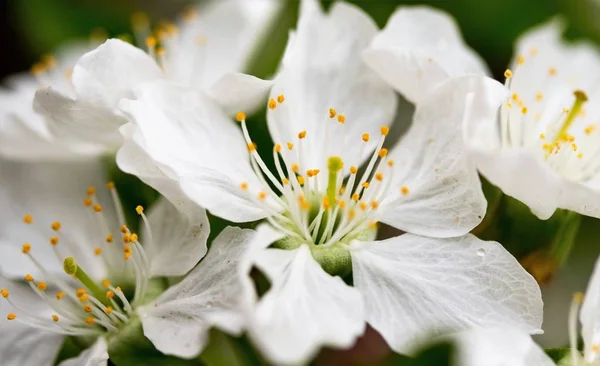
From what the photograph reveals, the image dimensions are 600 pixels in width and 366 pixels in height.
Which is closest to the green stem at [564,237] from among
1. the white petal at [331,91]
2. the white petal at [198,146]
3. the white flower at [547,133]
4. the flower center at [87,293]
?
the white flower at [547,133]

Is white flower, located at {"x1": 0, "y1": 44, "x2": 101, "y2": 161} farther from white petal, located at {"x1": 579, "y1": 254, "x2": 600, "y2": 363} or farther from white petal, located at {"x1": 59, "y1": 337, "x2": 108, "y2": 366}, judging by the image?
white petal, located at {"x1": 579, "y1": 254, "x2": 600, "y2": 363}

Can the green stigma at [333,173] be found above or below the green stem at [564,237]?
above

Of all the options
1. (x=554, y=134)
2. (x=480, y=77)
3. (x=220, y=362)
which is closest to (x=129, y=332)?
(x=220, y=362)

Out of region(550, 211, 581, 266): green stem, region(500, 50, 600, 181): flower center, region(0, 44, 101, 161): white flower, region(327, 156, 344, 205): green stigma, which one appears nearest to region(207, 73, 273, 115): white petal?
region(327, 156, 344, 205): green stigma

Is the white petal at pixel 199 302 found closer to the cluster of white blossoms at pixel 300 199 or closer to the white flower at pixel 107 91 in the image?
the cluster of white blossoms at pixel 300 199

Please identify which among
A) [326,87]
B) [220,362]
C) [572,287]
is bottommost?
[572,287]

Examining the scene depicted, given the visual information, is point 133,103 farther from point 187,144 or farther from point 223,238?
point 223,238
